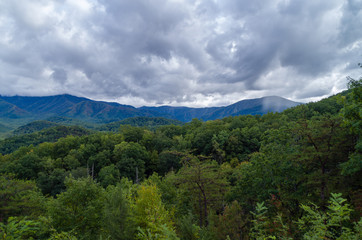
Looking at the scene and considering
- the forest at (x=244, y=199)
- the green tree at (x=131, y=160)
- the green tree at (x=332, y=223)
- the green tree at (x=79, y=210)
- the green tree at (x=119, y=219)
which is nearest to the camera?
the green tree at (x=332, y=223)

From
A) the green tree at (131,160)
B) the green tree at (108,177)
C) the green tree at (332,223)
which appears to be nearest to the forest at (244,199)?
the green tree at (332,223)

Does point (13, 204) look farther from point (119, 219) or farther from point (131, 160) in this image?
point (131, 160)

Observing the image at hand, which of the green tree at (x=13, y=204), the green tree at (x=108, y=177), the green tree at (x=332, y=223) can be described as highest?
the green tree at (x=332, y=223)

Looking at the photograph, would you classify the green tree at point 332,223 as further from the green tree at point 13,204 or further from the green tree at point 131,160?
the green tree at point 131,160

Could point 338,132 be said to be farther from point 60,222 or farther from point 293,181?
point 60,222

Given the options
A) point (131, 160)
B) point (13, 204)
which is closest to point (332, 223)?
point (13, 204)

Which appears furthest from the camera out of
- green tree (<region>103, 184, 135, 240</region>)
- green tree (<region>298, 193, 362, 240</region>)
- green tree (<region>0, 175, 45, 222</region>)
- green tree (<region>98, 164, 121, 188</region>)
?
green tree (<region>98, 164, 121, 188</region>)

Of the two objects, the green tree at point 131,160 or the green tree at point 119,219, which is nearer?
the green tree at point 119,219

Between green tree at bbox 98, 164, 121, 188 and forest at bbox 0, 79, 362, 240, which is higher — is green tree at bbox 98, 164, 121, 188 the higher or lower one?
the lower one

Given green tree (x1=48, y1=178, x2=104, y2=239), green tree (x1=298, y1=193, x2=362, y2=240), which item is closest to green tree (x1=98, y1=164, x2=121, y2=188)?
green tree (x1=48, y1=178, x2=104, y2=239)

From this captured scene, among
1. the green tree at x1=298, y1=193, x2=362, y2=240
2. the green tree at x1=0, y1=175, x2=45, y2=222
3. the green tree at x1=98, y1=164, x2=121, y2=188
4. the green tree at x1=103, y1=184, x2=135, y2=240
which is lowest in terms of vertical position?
the green tree at x1=98, y1=164, x2=121, y2=188

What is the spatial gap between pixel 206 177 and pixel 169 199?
9727mm

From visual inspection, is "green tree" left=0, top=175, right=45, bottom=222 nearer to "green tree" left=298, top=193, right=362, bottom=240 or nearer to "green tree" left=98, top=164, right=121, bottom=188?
"green tree" left=98, top=164, right=121, bottom=188

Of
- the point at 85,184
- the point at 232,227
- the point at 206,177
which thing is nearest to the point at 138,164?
the point at 85,184
